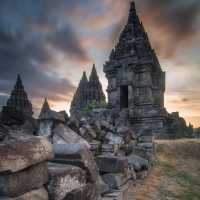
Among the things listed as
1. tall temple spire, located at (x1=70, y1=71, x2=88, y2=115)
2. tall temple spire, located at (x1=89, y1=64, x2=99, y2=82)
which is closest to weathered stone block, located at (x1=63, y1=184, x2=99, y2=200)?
tall temple spire, located at (x1=70, y1=71, x2=88, y2=115)

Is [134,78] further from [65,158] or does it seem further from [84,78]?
[84,78]

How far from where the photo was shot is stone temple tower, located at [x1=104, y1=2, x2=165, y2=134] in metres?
18.4

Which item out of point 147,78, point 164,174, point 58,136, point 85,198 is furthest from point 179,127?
point 85,198

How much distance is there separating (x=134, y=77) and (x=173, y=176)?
13.2 m

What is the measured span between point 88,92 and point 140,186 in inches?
1610

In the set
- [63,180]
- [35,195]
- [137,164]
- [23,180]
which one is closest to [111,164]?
[137,164]

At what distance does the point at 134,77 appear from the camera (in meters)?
19.4

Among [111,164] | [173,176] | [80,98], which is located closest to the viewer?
[111,164]

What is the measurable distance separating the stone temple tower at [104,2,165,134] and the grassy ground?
6.71m

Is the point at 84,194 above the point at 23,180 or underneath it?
underneath

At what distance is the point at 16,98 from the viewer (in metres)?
38.3

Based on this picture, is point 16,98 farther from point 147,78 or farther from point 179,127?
point 179,127

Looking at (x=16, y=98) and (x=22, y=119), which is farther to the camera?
(x=16, y=98)

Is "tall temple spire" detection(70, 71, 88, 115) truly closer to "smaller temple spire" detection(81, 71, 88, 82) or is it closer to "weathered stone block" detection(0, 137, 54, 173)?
"smaller temple spire" detection(81, 71, 88, 82)
